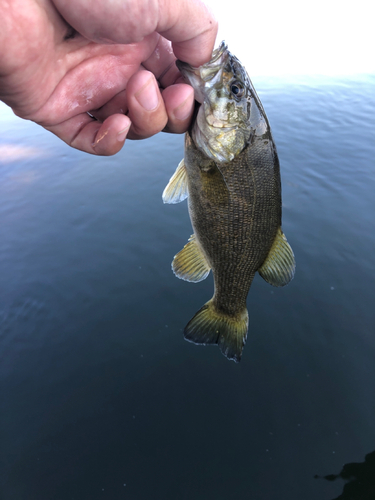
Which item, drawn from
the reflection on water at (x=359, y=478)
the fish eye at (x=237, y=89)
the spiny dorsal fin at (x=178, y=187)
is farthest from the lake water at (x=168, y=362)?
the fish eye at (x=237, y=89)

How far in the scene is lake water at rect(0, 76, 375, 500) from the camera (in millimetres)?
3145

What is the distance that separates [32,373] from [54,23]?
12.8 ft

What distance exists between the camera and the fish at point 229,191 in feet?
6.21

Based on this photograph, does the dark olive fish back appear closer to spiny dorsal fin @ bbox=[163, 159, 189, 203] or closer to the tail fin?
spiny dorsal fin @ bbox=[163, 159, 189, 203]

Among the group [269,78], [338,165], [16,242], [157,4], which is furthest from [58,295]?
[269,78]

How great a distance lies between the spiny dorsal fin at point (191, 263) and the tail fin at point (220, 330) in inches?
12.7

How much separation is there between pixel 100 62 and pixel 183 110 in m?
0.56

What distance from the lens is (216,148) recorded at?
1930mm

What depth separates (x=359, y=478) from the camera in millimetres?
3072

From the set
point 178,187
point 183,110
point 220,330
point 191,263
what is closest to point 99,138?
point 183,110

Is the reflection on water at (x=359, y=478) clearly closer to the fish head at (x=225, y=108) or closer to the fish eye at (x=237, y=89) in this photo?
the fish head at (x=225, y=108)

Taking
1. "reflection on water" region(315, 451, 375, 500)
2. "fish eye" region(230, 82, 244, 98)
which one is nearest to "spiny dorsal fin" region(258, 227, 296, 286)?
"fish eye" region(230, 82, 244, 98)

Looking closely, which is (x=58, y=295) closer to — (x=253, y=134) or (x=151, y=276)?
(x=151, y=276)

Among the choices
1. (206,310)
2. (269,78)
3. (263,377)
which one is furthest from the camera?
(269,78)
